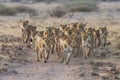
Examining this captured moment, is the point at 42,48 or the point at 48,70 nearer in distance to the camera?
the point at 48,70

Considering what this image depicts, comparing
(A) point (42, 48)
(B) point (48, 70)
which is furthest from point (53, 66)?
(A) point (42, 48)

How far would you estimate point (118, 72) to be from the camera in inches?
645

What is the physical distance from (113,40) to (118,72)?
32.5 feet

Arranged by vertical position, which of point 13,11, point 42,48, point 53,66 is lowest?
point 13,11

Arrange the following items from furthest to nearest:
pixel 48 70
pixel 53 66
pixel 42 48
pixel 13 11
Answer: pixel 13 11, pixel 42 48, pixel 53 66, pixel 48 70

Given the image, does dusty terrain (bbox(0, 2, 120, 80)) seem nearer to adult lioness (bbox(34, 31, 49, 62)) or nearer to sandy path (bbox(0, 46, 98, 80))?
sandy path (bbox(0, 46, 98, 80))

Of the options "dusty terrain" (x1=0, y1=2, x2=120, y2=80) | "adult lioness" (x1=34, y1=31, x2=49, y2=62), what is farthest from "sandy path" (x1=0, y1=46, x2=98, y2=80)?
"adult lioness" (x1=34, y1=31, x2=49, y2=62)

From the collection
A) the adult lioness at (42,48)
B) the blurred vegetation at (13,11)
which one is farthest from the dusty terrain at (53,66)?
the blurred vegetation at (13,11)

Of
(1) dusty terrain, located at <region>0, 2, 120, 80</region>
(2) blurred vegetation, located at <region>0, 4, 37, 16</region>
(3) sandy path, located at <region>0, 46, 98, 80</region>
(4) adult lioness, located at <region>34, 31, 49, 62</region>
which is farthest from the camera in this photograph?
(2) blurred vegetation, located at <region>0, 4, 37, 16</region>

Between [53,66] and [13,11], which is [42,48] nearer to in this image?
[53,66]

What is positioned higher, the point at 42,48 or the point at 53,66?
the point at 42,48

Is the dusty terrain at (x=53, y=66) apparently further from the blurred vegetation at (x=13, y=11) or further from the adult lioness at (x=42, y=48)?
the blurred vegetation at (x=13, y=11)

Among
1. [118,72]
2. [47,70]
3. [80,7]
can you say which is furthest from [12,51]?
[80,7]

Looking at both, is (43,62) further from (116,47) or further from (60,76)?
(116,47)
